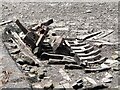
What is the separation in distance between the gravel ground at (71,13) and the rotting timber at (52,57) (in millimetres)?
1814

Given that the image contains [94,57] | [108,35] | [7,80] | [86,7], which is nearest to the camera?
[7,80]

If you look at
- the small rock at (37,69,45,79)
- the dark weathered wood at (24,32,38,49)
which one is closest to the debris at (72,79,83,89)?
the small rock at (37,69,45,79)

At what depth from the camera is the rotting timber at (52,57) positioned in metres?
7.51

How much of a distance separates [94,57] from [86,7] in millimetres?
4691

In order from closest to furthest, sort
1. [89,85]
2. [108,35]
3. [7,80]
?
[7,80] → [89,85] → [108,35]

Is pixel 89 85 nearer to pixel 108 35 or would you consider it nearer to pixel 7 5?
pixel 108 35

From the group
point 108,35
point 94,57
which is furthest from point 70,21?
point 94,57

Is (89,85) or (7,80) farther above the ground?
(7,80)

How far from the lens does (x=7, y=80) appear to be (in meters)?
6.46

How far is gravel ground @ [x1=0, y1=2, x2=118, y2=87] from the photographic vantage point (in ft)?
36.9

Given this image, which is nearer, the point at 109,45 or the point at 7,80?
the point at 7,80

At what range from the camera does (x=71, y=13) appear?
1247 centimetres

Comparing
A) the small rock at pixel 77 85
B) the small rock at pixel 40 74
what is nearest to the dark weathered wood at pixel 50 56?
the small rock at pixel 40 74

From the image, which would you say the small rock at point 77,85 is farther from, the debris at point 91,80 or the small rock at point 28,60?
the small rock at point 28,60
